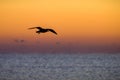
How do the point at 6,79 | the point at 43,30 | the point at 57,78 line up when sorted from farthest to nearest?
the point at 57,78 < the point at 6,79 < the point at 43,30

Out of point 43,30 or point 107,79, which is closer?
point 43,30

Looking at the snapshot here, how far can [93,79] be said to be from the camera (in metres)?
27.2

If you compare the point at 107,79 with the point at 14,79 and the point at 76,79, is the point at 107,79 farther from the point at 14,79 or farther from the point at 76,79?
the point at 14,79

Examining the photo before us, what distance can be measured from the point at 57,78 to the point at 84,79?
6.17 feet

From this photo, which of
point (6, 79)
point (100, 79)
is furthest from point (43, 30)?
point (100, 79)

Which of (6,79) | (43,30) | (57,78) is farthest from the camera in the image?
(57,78)

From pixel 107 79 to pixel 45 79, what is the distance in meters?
3.87

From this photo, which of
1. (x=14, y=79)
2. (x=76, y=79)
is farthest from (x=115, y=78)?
(x=14, y=79)

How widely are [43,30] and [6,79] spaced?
30.0 feet

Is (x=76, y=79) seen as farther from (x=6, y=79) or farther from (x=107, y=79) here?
(x=6, y=79)

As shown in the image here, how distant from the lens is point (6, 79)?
86.9 ft

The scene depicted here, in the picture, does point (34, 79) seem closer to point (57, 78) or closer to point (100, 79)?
point (57, 78)

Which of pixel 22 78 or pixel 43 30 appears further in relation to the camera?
pixel 22 78

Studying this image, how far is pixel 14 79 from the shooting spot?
26.7m
